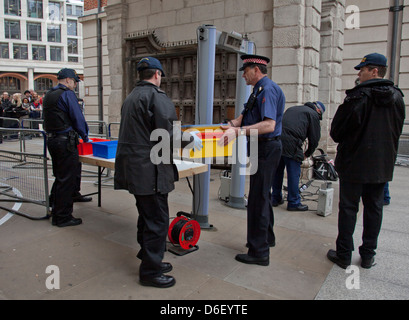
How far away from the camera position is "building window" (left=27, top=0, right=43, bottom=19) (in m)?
59.1

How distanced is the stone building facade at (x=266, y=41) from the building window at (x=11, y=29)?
56198mm

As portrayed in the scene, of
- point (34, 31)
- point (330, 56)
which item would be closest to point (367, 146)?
point (330, 56)

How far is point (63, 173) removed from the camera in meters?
4.69

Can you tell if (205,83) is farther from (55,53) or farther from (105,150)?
(55,53)

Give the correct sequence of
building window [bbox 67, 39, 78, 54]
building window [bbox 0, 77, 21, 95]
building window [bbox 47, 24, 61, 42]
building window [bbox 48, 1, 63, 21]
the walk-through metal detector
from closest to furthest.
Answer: the walk-through metal detector < building window [bbox 0, 77, 21, 95] < building window [bbox 47, 24, 61, 42] < building window [bbox 48, 1, 63, 21] < building window [bbox 67, 39, 78, 54]

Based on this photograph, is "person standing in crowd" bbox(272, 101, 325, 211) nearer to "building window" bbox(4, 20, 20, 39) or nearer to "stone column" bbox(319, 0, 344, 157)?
"stone column" bbox(319, 0, 344, 157)

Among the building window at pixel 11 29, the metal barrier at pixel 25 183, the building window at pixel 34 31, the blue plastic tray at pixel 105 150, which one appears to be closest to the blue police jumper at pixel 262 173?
the blue plastic tray at pixel 105 150

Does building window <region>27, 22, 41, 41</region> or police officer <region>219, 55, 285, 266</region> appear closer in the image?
police officer <region>219, 55, 285, 266</region>

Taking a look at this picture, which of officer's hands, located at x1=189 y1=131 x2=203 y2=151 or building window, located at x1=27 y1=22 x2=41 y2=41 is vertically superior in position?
building window, located at x1=27 y1=22 x2=41 y2=41

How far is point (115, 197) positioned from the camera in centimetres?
629

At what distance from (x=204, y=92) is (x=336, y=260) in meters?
2.63

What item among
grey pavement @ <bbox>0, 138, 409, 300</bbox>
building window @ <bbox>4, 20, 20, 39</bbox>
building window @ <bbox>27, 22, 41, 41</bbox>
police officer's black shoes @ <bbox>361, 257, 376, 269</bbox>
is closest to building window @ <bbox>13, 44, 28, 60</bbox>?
building window @ <bbox>4, 20, 20, 39</bbox>

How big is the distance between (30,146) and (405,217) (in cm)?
1133

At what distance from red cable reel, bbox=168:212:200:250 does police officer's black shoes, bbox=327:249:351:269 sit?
1.52 m
